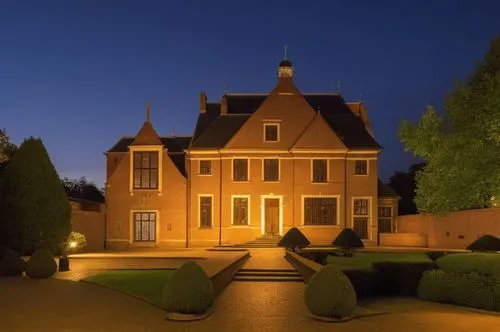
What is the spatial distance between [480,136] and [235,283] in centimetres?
1868

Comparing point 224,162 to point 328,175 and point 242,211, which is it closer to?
point 242,211

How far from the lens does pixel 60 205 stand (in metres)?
32.9

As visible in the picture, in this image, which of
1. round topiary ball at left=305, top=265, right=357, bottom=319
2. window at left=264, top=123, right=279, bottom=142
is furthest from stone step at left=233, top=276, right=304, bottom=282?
window at left=264, top=123, right=279, bottom=142

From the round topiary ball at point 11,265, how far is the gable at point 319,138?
24.6 m

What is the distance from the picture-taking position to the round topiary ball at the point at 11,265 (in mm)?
23781

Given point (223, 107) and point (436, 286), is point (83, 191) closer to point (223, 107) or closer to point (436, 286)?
point (223, 107)

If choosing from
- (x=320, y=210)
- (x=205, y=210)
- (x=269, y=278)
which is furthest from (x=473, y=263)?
(x=205, y=210)

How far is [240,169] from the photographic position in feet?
149

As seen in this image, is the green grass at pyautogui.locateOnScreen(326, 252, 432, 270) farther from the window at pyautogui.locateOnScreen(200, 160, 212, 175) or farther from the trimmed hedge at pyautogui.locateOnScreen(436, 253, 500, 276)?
the window at pyautogui.locateOnScreen(200, 160, 212, 175)

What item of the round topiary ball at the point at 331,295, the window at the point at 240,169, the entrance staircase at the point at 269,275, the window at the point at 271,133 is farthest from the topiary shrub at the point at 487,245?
the window at the point at 240,169

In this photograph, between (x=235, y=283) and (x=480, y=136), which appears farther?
(x=480, y=136)

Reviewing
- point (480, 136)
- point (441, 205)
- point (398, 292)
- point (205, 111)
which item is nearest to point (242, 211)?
point (205, 111)

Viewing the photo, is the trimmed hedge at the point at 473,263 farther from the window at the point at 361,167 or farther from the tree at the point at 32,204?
the window at the point at 361,167

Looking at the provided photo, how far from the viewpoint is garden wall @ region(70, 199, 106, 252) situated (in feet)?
133
